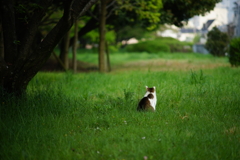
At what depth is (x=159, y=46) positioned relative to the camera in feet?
119

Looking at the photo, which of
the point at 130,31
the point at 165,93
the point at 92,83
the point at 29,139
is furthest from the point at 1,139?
the point at 130,31

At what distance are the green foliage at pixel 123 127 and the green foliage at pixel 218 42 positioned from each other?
21.0 metres

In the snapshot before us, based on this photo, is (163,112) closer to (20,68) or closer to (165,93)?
(165,93)

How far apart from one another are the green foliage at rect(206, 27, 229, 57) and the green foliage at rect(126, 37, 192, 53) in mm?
7935

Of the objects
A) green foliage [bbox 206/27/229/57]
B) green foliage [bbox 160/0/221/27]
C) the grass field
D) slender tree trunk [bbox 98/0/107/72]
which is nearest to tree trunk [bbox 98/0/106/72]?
slender tree trunk [bbox 98/0/107/72]

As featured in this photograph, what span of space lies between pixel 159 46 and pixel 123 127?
32.4 m

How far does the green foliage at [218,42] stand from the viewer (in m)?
26.9

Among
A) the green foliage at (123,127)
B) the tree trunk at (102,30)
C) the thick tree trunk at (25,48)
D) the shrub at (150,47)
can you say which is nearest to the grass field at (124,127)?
the green foliage at (123,127)

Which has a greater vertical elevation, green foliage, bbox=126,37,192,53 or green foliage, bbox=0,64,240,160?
green foliage, bbox=126,37,192,53

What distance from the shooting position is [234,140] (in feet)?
13.4

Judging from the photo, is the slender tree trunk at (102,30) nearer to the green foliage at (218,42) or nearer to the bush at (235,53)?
the bush at (235,53)

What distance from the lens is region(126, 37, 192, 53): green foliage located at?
3628 cm

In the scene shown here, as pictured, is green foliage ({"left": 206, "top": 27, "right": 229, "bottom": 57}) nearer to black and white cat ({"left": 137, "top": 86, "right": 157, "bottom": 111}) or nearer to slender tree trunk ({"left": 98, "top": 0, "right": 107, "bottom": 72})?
slender tree trunk ({"left": 98, "top": 0, "right": 107, "bottom": 72})

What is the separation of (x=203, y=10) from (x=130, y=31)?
23.8m
